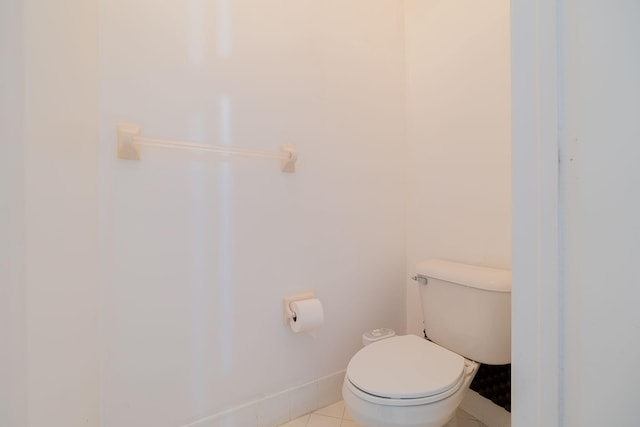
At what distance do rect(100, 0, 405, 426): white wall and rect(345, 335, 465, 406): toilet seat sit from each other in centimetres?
39

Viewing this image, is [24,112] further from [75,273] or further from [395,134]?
[395,134]

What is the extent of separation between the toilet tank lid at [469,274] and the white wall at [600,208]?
567 millimetres

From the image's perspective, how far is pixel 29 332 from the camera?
0.80 meters

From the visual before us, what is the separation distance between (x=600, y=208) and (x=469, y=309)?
0.77m

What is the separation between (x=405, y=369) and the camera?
100 cm

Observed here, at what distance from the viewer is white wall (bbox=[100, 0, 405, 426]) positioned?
1.00 m

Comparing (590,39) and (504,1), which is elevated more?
(504,1)

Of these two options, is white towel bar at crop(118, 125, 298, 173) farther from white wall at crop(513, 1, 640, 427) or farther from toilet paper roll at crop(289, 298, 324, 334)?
white wall at crop(513, 1, 640, 427)

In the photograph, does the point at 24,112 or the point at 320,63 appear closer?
the point at 24,112

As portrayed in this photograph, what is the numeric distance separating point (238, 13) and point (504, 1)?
1.12m

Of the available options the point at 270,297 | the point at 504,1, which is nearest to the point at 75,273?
the point at 270,297

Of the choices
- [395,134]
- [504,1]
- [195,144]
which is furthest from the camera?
[395,134]

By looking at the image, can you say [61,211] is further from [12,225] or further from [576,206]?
[576,206]

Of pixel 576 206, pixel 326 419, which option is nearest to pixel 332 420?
pixel 326 419
